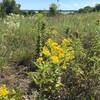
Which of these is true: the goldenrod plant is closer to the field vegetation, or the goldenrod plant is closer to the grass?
the field vegetation

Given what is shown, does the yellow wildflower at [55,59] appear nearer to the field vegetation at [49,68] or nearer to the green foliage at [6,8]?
the field vegetation at [49,68]

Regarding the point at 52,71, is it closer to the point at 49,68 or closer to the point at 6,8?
the point at 49,68

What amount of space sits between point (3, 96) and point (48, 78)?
0.93 m

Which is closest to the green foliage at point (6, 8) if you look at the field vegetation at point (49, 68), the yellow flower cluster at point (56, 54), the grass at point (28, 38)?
the grass at point (28, 38)

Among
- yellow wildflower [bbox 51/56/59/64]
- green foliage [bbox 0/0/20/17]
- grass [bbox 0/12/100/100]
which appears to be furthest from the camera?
green foliage [bbox 0/0/20/17]

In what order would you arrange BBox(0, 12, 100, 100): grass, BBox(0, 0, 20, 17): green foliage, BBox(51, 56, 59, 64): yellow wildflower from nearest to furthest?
BBox(51, 56, 59, 64): yellow wildflower, BBox(0, 12, 100, 100): grass, BBox(0, 0, 20, 17): green foliage

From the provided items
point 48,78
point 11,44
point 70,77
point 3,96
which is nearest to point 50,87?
point 48,78

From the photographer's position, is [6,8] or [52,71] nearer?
[52,71]

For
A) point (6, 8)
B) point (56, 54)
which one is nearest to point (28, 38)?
point (56, 54)

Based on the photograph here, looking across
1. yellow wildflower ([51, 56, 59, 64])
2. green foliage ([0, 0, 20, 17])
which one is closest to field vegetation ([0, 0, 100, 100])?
yellow wildflower ([51, 56, 59, 64])

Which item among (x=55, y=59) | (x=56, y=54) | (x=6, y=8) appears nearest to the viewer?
(x=55, y=59)

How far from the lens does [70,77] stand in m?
5.28

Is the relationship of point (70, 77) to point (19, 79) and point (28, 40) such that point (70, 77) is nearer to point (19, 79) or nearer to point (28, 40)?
point (19, 79)

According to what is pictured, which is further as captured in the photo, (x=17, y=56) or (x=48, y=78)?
(x=17, y=56)
